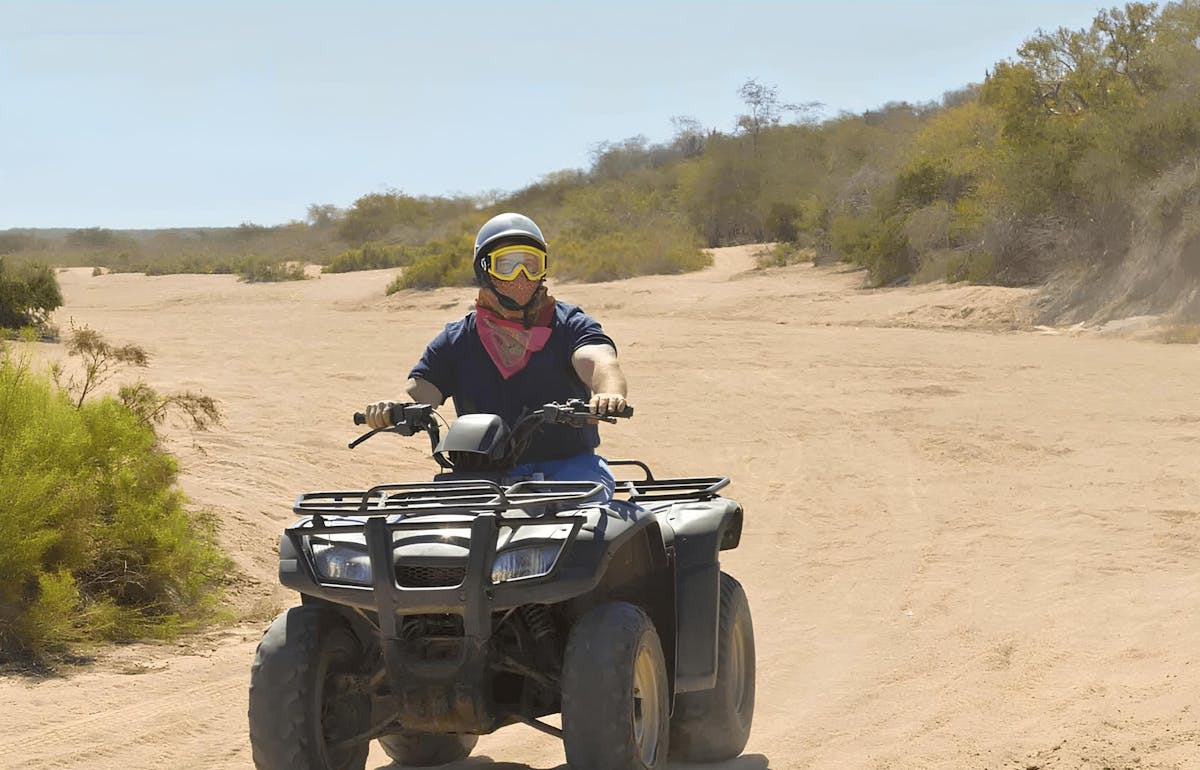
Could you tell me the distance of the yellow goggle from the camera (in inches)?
217

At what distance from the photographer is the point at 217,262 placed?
4872 cm

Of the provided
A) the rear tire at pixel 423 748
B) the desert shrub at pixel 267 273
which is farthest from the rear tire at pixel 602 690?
the desert shrub at pixel 267 273

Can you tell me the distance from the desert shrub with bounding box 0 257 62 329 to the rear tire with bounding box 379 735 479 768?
16375 millimetres

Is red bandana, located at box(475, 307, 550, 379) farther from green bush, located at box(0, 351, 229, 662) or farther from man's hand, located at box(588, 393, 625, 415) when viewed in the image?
green bush, located at box(0, 351, 229, 662)

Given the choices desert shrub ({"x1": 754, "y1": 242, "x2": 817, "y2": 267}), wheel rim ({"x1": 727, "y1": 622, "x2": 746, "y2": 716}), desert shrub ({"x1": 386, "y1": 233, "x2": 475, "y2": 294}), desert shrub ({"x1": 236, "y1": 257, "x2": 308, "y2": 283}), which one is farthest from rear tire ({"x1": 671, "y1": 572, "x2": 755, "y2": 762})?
desert shrub ({"x1": 236, "y1": 257, "x2": 308, "y2": 283})

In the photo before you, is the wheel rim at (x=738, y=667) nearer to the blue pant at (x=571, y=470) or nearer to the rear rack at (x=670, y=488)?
the rear rack at (x=670, y=488)

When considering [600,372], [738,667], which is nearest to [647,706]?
[738,667]

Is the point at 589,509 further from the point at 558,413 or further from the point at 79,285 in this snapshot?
the point at 79,285

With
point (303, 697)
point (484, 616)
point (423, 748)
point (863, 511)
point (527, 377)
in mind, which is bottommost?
point (863, 511)

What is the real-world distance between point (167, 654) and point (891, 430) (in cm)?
949

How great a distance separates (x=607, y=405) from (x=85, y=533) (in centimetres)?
441

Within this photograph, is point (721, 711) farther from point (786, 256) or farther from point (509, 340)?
point (786, 256)

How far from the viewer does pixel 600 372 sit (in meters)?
5.37

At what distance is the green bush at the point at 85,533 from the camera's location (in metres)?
7.59
